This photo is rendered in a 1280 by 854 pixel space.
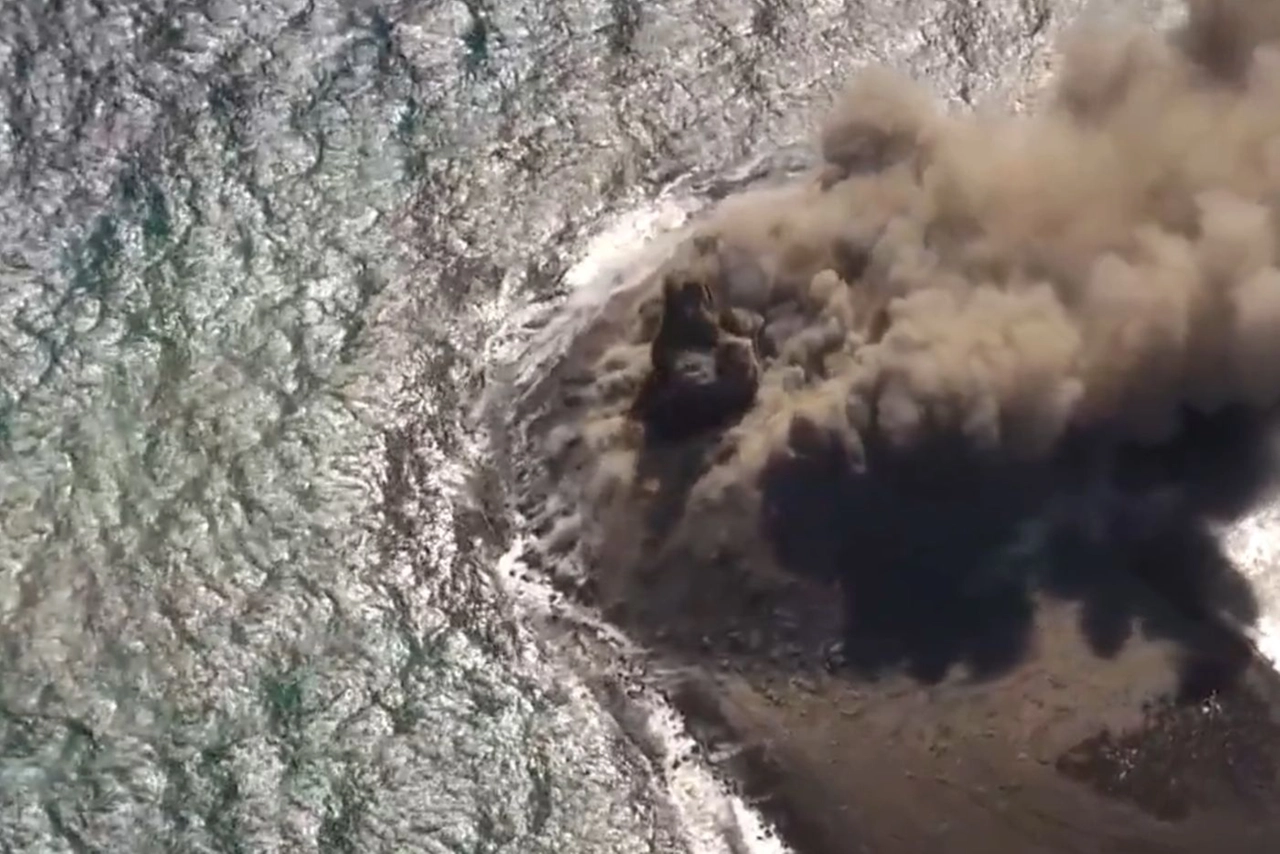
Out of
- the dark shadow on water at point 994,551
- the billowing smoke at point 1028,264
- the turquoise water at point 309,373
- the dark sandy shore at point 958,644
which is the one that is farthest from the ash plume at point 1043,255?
the turquoise water at point 309,373

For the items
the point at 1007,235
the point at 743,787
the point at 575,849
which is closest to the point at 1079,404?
the point at 1007,235

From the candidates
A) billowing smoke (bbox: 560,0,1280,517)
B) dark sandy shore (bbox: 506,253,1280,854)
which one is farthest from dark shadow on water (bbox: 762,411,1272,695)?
billowing smoke (bbox: 560,0,1280,517)

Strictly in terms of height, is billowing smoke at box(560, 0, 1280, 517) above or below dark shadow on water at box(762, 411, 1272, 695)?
above

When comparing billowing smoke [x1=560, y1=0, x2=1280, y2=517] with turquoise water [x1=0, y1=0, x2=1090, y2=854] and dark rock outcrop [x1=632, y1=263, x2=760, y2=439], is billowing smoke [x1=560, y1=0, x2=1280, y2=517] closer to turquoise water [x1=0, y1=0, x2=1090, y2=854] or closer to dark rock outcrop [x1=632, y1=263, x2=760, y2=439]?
dark rock outcrop [x1=632, y1=263, x2=760, y2=439]

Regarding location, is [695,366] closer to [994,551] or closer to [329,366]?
[994,551]

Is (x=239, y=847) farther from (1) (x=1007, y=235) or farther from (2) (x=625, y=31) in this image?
(2) (x=625, y=31)

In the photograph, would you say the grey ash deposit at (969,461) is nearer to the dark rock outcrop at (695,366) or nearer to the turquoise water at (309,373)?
the dark rock outcrop at (695,366)

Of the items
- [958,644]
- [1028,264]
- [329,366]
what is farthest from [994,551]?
[329,366]
